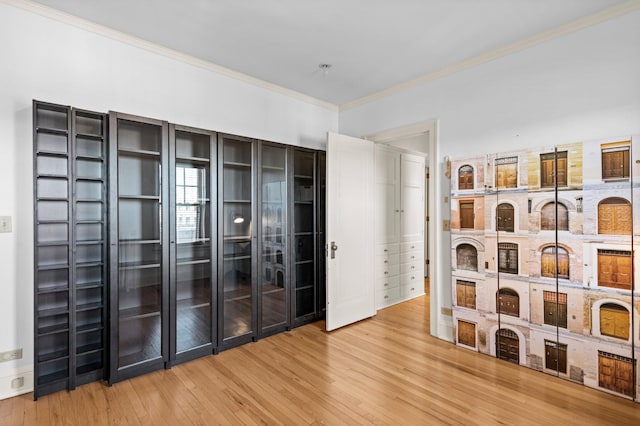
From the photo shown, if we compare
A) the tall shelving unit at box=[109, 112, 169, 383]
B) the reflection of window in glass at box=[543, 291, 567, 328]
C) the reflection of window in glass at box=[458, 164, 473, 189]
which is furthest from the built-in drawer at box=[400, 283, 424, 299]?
the tall shelving unit at box=[109, 112, 169, 383]

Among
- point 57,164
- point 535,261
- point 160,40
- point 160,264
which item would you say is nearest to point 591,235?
point 535,261

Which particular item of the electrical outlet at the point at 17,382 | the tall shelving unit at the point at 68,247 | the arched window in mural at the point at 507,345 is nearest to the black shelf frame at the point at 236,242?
the tall shelving unit at the point at 68,247

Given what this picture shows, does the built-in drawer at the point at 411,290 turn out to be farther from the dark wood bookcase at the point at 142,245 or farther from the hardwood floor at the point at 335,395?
the dark wood bookcase at the point at 142,245

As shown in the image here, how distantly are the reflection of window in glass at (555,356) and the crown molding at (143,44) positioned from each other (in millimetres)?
3820

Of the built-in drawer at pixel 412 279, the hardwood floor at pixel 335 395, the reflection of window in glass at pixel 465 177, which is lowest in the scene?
the hardwood floor at pixel 335 395

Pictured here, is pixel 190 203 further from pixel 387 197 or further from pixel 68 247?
pixel 387 197

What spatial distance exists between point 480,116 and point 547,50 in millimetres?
726

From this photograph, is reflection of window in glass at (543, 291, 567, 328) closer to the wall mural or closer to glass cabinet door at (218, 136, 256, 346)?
the wall mural

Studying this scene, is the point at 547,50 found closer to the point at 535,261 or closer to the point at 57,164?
the point at 535,261

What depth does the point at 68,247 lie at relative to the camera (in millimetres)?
2398

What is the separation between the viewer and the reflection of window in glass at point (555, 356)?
263 centimetres

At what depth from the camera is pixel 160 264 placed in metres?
2.77

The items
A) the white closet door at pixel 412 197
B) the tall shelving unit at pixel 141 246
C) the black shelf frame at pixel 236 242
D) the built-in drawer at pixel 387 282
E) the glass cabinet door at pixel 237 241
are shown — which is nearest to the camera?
the tall shelving unit at pixel 141 246

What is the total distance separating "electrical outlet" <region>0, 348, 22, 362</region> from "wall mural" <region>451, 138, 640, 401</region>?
384cm
